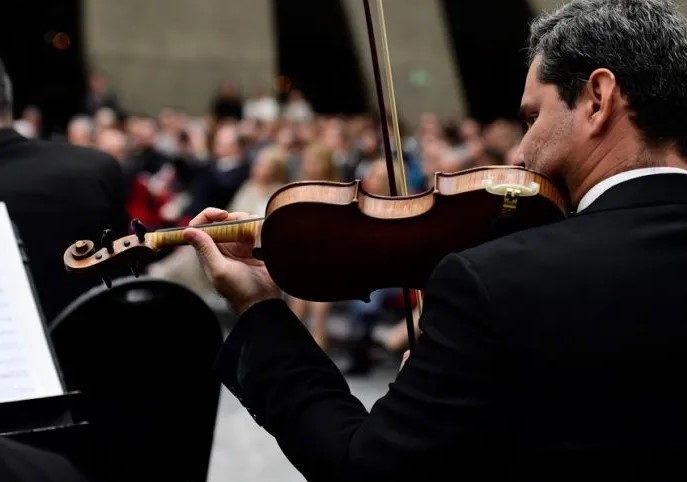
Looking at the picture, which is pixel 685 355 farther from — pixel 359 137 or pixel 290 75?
pixel 290 75

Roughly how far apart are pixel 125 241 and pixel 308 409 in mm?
620

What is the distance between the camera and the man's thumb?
5.78 feet

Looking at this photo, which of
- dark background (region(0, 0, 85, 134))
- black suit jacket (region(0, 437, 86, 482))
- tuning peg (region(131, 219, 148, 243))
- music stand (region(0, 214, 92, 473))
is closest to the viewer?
black suit jacket (region(0, 437, 86, 482))

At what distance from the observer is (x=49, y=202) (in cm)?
332

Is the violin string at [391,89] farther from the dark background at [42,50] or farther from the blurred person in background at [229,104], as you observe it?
the dark background at [42,50]

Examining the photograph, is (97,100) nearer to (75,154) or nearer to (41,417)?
(75,154)

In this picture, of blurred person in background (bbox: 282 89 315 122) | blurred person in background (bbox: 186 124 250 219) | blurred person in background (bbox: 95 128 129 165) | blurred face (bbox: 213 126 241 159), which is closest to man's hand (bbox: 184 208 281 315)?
blurred person in background (bbox: 186 124 250 219)

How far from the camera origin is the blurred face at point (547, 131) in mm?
1619

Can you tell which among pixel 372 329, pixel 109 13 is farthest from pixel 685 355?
pixel 109 13

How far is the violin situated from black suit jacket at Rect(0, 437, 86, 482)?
0.57m

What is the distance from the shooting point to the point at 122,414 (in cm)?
Result: 274

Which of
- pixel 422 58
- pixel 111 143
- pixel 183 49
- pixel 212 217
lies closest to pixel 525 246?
pixel 212 217

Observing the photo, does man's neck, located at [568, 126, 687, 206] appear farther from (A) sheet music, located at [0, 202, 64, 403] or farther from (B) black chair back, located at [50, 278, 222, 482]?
(B) black chair back, located at [50, 278, 222, 482]

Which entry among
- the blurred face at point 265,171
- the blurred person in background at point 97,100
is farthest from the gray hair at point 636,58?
the blurred person in background at point 97,100
